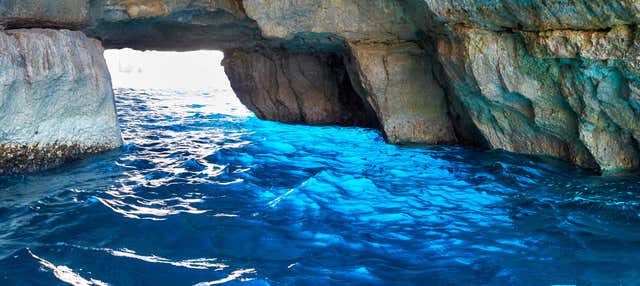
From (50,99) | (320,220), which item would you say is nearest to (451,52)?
(320,220)

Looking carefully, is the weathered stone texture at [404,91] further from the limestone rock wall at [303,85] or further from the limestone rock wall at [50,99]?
the limestone rock wall at [50,99]

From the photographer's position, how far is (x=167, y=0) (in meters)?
9.26

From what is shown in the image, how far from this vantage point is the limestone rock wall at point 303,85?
12.6 m

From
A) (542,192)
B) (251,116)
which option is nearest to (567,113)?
(542,192)

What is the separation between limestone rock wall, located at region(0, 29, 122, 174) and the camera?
25.8ft

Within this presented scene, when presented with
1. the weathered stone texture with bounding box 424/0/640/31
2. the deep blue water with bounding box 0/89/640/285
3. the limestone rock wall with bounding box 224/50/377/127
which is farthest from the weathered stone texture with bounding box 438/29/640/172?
the limestone rock wall with bounding box 224/50/377/127

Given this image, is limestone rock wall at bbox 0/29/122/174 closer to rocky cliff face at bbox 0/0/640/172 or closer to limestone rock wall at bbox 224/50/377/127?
rocky cliff face at bbox 0/0/640/172

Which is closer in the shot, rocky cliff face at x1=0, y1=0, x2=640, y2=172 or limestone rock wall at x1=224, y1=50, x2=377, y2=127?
rocky cliff face at x1=0, y1=0, x2=640, y2=172

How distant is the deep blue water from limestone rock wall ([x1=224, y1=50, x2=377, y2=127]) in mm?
3237

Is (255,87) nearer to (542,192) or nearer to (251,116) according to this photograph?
(251,116)

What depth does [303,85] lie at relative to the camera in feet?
42.3

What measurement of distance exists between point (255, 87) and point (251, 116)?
1.14 metres

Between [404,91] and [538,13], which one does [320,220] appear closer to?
[538,13]

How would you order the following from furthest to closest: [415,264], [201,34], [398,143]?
[201,34] < [398,143] < [415,264]
